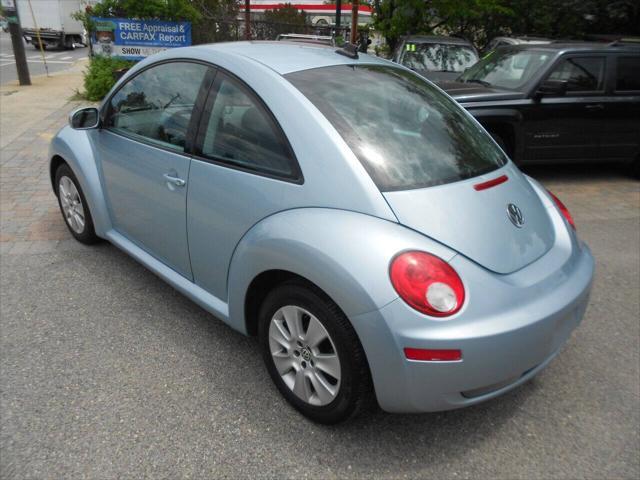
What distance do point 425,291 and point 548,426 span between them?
1061 mm

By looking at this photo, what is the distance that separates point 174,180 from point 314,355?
4.14 feet

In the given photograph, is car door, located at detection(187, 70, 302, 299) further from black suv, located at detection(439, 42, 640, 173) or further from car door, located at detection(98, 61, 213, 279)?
black suv, located at detection(439, 42, 640, 173)

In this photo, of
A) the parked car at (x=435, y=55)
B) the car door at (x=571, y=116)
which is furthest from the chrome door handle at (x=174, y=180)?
the parked car at (x=435, y=55)

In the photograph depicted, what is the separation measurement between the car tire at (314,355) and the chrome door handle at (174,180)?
82 cm

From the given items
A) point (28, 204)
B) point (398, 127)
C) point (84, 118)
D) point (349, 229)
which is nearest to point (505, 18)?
point (28, 204)

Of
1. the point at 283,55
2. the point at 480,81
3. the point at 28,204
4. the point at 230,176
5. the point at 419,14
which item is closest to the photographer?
the point at 230,176

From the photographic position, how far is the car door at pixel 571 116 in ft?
20.6

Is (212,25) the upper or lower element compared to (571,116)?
upper

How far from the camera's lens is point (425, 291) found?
2.00 metres

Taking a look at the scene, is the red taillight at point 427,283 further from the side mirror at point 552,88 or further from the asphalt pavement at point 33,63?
the asphalt pavement at point 33,63

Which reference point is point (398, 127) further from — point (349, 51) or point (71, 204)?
point (71, 204)

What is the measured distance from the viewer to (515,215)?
2.43m

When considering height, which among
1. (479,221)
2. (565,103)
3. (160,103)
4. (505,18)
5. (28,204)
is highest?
(505,18)

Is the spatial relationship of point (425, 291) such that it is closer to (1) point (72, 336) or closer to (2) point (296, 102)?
(2) point (296, 102)
